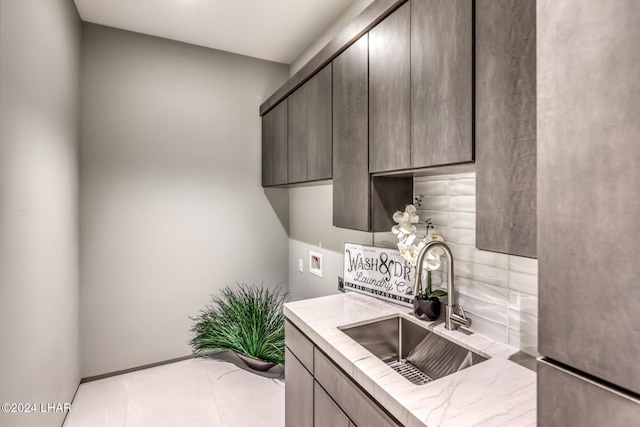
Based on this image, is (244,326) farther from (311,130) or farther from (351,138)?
(351,138)

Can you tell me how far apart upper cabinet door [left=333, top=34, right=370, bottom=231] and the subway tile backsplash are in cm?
33

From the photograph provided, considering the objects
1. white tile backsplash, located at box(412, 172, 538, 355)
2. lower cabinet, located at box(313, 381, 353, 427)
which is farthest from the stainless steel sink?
lower cabinet, located at box(313, 381, 353, 427)

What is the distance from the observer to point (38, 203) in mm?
1534

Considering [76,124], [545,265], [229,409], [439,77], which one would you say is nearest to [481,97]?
[439,77]

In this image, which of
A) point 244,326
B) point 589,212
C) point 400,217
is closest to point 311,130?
point 400,217

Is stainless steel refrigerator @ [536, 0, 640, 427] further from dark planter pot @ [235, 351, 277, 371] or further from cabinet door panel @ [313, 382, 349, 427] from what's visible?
dark planter pot @ [235, 351, 277, 371]

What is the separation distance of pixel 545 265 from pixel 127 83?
292cm

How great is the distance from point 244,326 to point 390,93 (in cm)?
207

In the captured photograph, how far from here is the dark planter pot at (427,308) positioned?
1.49 m

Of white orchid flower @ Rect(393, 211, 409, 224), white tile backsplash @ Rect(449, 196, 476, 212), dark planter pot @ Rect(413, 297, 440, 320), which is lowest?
dark planter pot @ Rect(413, 297, 440, 320)

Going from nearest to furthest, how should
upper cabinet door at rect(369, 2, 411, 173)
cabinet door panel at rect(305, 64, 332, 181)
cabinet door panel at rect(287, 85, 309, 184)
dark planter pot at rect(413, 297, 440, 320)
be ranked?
1. upper cabinet door at rect(369, 2, 411, 173)
2. dark planter pot at rect(413, 297, 440, 320)
3. cabinet door panel at rect(305, 64, 332, 181)
4. cabinet door panel at rect(287, 85, 309, 184)

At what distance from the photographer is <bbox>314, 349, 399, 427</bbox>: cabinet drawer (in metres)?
1.05

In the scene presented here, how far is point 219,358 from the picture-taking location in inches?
109

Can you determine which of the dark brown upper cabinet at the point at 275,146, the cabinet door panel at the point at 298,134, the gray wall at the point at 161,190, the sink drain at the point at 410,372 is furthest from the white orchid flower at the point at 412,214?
the gray wall at the point at 161,190
